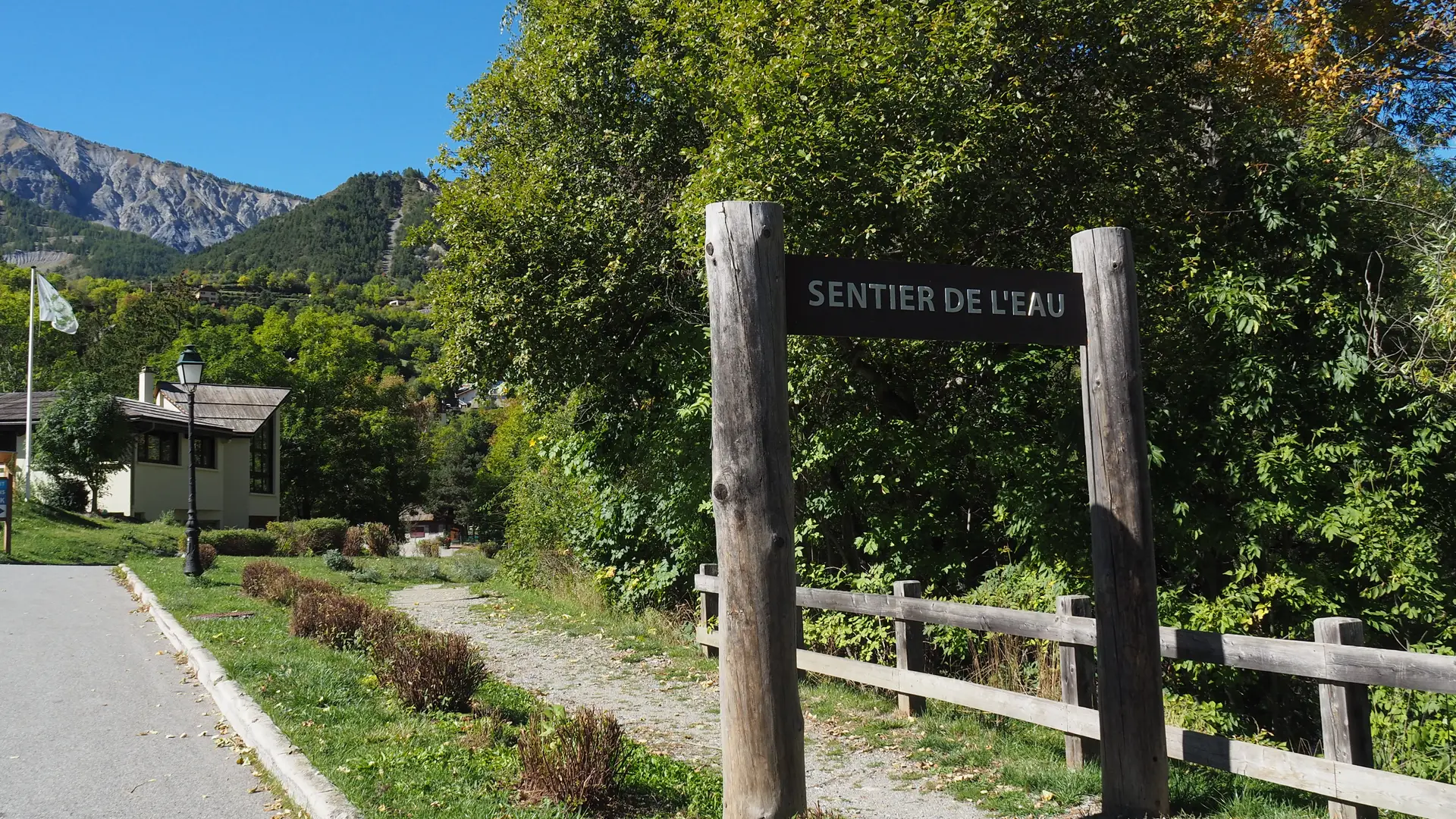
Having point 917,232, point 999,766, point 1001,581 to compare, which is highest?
point 917,232

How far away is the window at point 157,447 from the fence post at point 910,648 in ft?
121

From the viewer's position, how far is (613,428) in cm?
1528

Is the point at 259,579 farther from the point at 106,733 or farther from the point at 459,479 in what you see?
the point at 459,479

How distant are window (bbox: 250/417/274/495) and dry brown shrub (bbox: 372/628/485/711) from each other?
4311 centimetres

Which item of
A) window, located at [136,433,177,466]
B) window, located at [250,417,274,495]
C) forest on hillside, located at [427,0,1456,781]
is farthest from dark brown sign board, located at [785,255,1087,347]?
window, located at [250,417,274,495]

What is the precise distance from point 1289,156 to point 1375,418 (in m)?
2.63

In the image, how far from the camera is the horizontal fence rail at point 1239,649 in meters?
4.71

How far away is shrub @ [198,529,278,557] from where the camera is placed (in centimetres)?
3066

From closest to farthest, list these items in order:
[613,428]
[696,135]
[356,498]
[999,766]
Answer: [999,766]
[696,135]
[613,428]
[356,498]

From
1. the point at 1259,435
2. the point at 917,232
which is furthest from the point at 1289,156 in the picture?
the point at 917,232

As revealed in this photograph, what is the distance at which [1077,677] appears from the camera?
673 centimetres

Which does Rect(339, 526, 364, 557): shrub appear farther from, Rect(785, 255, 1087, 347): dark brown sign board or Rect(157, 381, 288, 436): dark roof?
Rect(785, 255, 1087, 347): dark brown sign board

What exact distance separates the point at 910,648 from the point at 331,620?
6339 mm

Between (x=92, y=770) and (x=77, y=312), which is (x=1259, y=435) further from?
(x=77, y=312)
